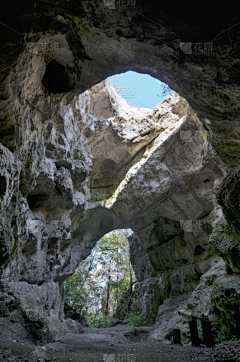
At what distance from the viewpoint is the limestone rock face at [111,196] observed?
7.95m

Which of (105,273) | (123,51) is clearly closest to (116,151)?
(123,51)

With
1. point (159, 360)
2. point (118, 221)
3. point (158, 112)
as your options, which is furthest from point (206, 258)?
point (158, 112)

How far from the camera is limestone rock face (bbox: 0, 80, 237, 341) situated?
7.95 meters

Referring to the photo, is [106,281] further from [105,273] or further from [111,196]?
[111,196]

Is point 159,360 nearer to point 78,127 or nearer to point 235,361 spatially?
point 235,361

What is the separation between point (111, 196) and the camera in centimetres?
1576

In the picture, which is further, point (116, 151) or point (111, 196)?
point (116, 151)

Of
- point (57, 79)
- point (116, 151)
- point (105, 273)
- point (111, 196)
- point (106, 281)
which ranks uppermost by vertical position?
point (116, 151)

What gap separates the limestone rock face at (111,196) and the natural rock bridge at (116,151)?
79mm

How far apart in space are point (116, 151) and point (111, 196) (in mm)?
3497

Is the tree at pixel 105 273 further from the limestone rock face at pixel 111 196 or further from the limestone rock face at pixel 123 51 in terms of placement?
the limestone rock face at pixel 123 51

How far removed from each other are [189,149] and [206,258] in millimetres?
6967

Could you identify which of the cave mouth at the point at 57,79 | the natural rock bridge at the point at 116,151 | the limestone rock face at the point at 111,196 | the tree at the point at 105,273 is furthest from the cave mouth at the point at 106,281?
the cave mouth at the point at 57,79

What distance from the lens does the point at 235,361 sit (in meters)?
3.77
